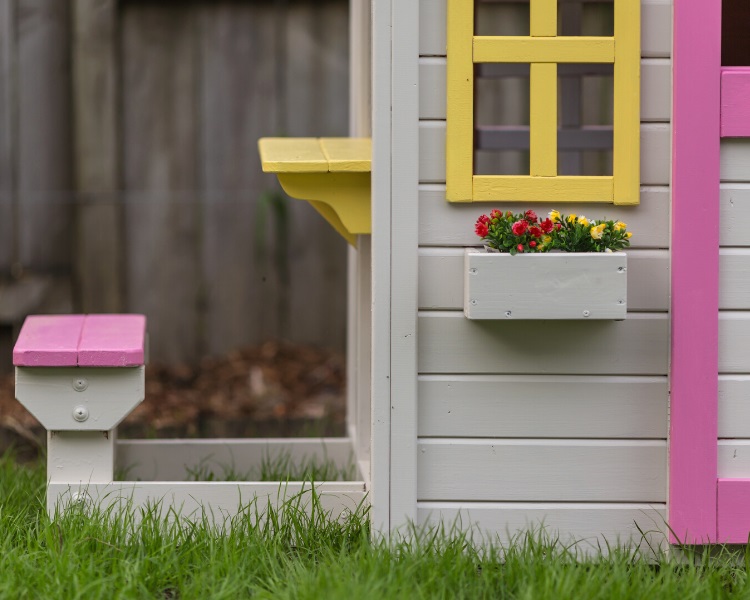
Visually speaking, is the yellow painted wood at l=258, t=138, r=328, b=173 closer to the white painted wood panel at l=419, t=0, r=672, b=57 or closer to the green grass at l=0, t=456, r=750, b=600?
the white painted wood panel at l=419, t=0, r=672, b=57

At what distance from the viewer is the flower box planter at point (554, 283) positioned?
244 cm

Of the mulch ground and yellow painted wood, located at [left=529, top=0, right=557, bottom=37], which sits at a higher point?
yellow painted wood, located at [left=529, top=0, right=557, bottom=37]

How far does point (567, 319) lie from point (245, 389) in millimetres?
2486

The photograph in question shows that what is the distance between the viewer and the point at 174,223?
15.3ft

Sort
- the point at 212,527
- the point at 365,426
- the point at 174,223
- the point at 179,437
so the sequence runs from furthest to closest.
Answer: the point at 174,223, the point at 179,437, the point at 365,426, the point at 212,527

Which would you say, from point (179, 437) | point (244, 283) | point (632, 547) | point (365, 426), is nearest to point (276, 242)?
point (244, 283)

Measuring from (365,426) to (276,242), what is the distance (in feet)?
4.92

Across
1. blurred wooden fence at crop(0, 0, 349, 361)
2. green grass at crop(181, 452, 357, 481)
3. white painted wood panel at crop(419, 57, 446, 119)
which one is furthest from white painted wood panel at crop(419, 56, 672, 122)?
blurred wooden fence at crop(0, 0, 349, 361)

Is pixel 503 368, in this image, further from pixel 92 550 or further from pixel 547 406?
pixel 92 550

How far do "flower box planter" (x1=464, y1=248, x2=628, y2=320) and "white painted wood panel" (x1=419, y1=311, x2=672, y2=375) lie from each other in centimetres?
16

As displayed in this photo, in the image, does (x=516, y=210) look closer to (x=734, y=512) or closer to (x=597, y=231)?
(x=597, y=231)

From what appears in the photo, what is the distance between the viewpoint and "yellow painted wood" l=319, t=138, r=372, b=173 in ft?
9.03

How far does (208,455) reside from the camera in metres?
3.46

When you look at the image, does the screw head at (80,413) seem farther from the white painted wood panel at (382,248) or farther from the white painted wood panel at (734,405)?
the white painted wood panel at (734,405)
